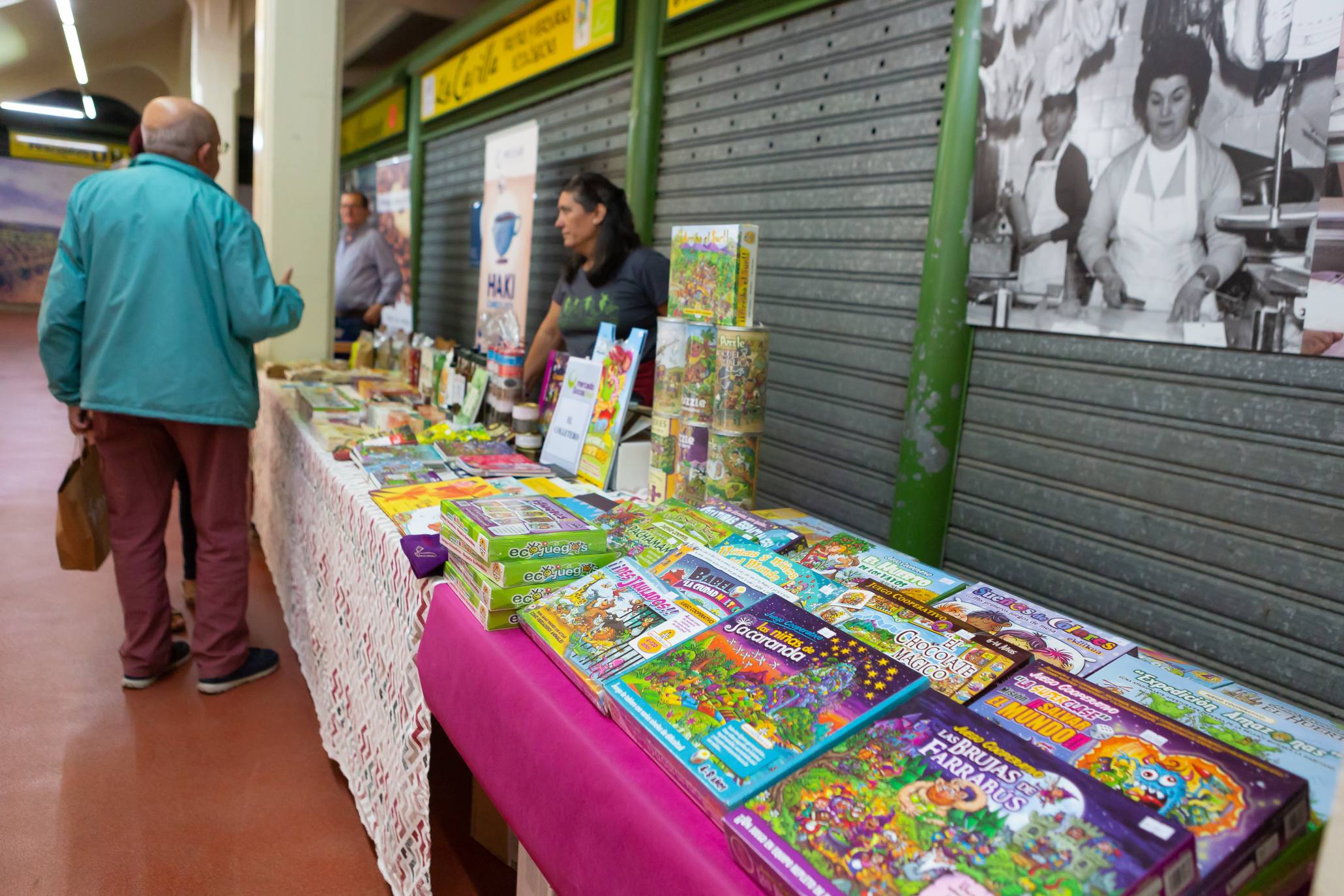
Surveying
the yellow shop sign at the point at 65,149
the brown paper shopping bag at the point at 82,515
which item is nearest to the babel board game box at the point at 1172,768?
the brown paper shopping bag at the point at 82,515

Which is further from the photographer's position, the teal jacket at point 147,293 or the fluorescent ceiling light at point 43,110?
the fluorescent ceiling light at point 43,110

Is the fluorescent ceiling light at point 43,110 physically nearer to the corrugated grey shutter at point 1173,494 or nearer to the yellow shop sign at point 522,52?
the yellow shop sign at point 522,52

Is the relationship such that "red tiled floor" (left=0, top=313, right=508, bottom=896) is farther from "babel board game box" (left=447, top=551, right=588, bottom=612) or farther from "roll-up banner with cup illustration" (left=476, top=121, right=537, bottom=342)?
"roll-up banner with cup illustration" (left=476, top=121, right=537, bottom=342)

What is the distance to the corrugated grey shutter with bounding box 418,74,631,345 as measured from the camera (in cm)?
461

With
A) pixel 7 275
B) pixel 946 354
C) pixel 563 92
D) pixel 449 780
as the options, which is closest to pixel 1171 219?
pixel 946 354

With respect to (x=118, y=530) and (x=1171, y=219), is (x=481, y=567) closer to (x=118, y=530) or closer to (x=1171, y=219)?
(x=1171, y=219)

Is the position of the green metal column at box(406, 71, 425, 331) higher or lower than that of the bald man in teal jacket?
higher

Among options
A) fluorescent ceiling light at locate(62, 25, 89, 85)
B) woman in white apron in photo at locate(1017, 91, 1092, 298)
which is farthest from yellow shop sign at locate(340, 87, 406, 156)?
woman in white apron in photo at locate(1017, 91, 1092, 298)

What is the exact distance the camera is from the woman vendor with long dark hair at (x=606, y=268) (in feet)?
10.7

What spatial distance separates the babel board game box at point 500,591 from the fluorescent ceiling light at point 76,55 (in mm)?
11304

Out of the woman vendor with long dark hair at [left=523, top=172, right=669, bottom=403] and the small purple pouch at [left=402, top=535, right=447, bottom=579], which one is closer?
the small purple pouch at [left=402, top=535, right=447, bottom=579]

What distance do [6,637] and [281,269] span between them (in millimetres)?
2143

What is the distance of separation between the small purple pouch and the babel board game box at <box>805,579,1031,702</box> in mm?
801

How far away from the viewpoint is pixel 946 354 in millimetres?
2580
